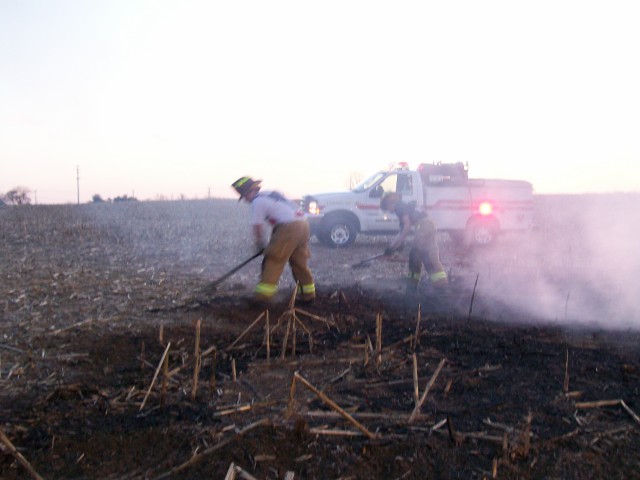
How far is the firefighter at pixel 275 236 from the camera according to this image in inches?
317

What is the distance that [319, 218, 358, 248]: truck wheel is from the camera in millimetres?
16344

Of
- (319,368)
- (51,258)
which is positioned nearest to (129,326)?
(319,368)

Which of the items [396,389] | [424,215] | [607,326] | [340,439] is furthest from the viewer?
[424,215]

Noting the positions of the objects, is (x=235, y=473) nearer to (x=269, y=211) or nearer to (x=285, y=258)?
(x=285, y=258)

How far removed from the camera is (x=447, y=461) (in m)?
3.68

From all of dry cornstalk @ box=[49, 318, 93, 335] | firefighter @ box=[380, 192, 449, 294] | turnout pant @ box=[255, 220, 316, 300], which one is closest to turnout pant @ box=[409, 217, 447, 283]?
firefighter @ box=[380, 192, 449, 294]

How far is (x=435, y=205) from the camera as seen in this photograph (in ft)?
55.3

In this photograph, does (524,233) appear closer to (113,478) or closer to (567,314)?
(567,314)

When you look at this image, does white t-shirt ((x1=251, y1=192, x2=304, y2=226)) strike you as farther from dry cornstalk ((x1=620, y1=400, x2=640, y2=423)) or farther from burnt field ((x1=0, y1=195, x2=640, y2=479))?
dry cornstalk ((x1=620, y1=400, x2=640, y2=423))

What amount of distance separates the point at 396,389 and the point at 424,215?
5500mm

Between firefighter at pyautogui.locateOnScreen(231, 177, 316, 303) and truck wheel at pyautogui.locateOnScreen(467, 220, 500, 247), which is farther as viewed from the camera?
truck wheel at pyautogui.locateOnScreen(467, 220, 500, 247)

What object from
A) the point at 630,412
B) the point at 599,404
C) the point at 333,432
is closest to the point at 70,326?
the point at 333,432

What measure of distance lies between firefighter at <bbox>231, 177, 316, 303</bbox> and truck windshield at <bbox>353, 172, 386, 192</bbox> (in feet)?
27.2

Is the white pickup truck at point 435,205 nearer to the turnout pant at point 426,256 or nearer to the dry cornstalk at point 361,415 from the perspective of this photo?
the turnout pant at point 426,256
